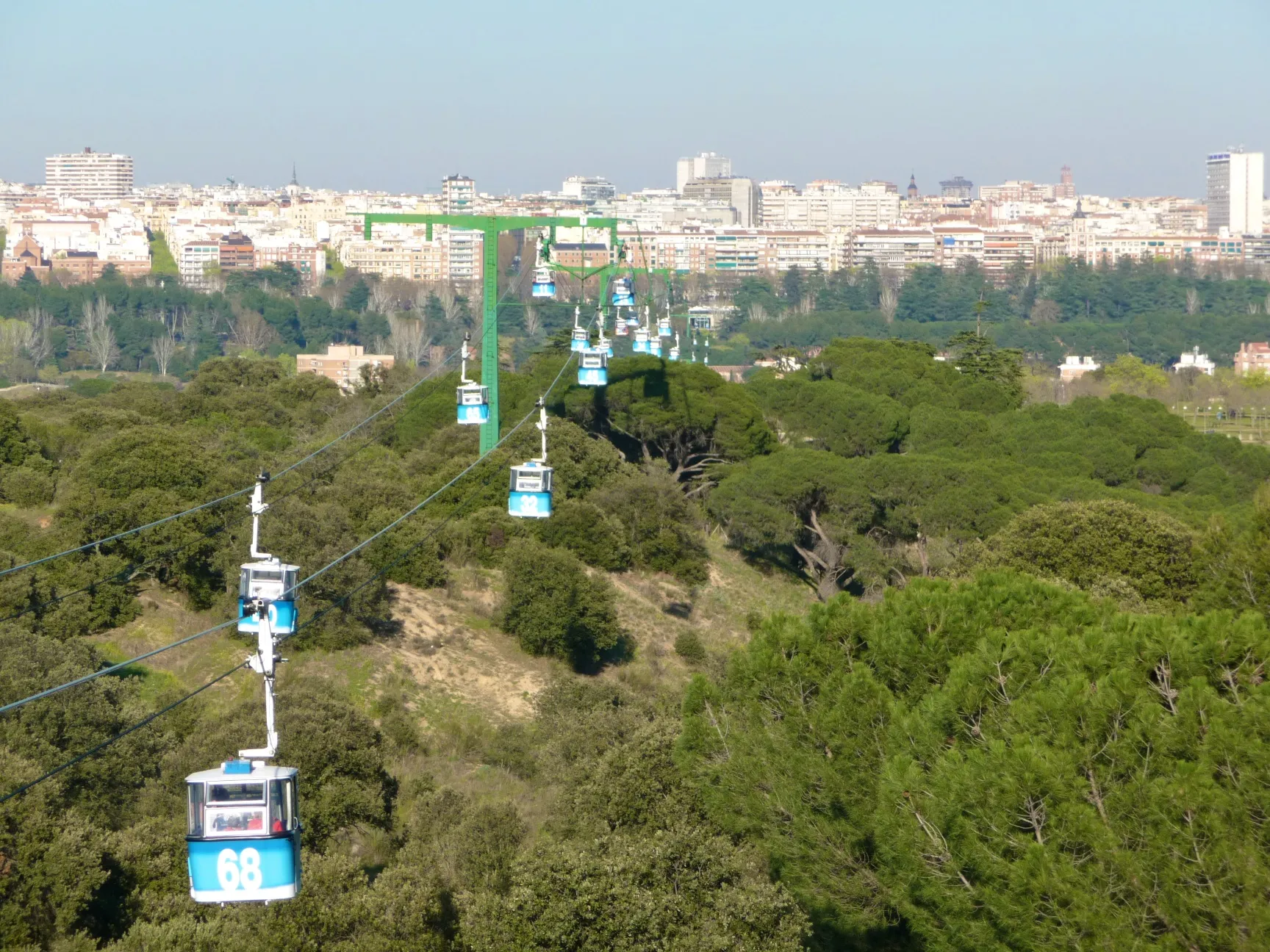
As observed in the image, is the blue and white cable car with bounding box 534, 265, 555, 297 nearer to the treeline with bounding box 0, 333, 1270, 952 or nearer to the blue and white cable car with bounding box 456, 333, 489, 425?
the treeline with bounding box 0, 333, 1270, 952

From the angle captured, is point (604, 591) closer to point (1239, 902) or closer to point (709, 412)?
point (709, 412)

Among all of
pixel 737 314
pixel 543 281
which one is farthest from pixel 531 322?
pixel 543 281

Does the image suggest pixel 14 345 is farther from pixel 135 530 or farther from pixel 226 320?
pixel 135 530

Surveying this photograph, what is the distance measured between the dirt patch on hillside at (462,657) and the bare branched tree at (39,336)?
79.6m

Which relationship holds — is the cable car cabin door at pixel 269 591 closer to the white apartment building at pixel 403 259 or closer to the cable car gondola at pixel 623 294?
the cable car gondola at pixel 623 294

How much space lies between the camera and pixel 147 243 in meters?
156

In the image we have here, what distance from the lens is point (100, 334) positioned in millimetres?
108562

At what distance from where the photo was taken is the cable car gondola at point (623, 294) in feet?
100

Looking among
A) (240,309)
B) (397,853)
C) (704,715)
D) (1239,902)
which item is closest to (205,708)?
(397,853)

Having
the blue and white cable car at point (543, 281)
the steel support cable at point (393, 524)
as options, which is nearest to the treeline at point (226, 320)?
the steel support cable at point (393, 524)

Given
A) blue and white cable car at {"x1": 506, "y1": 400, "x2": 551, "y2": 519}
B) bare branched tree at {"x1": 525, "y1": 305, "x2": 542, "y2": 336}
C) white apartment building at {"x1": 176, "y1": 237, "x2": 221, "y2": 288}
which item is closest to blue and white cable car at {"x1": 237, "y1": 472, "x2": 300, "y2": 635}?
blue and white cable car at {"x1": 506, "y1": 400, "x2": 551, "y2": 519}

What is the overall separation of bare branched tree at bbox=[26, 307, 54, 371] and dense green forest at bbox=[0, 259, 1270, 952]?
68.8m

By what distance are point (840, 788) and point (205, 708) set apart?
403 inches

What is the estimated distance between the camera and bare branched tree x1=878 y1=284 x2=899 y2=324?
470 ft
